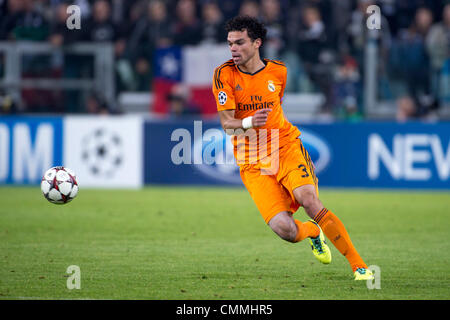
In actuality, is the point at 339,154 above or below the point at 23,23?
below

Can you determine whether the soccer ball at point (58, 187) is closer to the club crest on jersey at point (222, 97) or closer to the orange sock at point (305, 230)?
the club crest on jersey at point (222, 97)

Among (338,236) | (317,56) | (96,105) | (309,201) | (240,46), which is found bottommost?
(338,236)

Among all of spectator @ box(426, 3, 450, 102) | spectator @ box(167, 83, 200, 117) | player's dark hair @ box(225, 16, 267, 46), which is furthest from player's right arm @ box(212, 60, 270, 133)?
spectator @ box(426, 3, 450, 102)

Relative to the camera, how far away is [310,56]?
58.7ft

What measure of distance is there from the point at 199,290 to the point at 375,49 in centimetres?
1181

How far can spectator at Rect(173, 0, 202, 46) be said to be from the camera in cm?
1864

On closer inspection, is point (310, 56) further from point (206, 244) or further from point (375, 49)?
point (206, 244)

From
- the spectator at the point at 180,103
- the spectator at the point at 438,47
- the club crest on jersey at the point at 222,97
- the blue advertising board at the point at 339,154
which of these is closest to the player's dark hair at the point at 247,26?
the club crest on jersey at the point at 222,97

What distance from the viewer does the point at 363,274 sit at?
23.5 feet

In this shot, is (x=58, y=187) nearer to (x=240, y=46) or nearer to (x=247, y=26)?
(x=240, y=46)

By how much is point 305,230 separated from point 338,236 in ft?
1.36

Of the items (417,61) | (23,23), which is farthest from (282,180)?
(23,23)

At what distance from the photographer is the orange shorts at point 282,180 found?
739cm
